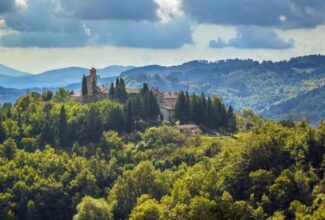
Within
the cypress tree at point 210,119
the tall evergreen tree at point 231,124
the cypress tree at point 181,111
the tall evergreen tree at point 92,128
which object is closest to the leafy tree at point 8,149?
the tall evergreen tree at point 92,128

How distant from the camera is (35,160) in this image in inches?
4685

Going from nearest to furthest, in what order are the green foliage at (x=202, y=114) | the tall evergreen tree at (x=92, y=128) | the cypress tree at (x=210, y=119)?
the tall evergreen tree at (x=92, y=128) < the cypress tree at (x=210, y=119) < the green foliage at (x=202, y=114)

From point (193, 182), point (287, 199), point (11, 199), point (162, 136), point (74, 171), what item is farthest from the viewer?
point (162, 136)

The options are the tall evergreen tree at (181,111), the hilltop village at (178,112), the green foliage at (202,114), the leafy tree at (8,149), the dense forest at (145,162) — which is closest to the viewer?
the dense forest at (145,162)

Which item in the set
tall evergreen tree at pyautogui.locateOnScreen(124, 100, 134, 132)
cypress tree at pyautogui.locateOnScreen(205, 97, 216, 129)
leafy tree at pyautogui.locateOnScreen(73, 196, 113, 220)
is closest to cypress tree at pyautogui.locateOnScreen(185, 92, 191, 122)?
cypress tree at pyautogui.locateOnScreen(205, 97, 216, 129)

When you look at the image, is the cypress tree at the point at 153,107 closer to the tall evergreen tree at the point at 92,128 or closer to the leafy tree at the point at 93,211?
the tall evergreen tree at the point at 92,128

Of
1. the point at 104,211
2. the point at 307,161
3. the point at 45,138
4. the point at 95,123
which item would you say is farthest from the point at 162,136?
the point at 307,161

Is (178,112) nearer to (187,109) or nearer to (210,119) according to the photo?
(187,109)

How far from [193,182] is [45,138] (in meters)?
52.4

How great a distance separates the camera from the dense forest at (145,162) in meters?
82.4

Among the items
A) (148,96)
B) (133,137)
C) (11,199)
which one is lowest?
(11,199)

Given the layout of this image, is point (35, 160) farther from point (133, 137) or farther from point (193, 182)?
point (193, 182)

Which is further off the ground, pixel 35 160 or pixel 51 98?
pixel 51 98

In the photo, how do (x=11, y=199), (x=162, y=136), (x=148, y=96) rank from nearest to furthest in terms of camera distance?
(x=11, y=199) < (x=162, y=136) < (x=148, y=96)
